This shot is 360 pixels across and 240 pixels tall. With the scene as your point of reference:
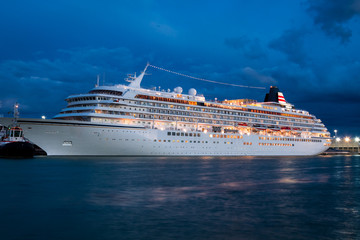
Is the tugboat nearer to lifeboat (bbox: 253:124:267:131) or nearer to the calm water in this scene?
the calm water

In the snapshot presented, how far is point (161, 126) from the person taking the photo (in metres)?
59.6

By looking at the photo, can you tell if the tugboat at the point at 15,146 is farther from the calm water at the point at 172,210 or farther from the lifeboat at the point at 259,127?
the lifeboat at the point at 259,127

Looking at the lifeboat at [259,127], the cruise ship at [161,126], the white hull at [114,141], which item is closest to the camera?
the white hull at [114,141]

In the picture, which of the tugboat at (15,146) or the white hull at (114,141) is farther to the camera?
the tugboat at (15,146)

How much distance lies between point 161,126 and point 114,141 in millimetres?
10953

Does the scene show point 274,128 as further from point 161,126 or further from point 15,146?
point 15,146

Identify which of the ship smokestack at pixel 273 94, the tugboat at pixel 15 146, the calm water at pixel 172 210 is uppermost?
the ship smokestack at pixel 273 94

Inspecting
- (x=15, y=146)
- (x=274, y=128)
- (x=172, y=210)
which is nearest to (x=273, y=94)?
(x=274, y=128)

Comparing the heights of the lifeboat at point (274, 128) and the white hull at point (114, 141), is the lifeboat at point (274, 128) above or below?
above

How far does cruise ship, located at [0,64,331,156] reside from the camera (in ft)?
160

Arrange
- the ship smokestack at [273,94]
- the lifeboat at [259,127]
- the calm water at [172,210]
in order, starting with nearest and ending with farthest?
the calm water at [172,210] → the lifeboat at [259,127] → the ship smokestack at [273,94]

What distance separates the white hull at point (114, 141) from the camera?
47656 mm

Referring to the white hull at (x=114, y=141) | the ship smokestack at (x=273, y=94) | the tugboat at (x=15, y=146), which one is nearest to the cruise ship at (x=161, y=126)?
the white hull at (x=114, y=141)

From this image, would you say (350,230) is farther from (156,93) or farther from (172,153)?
(156,93)
